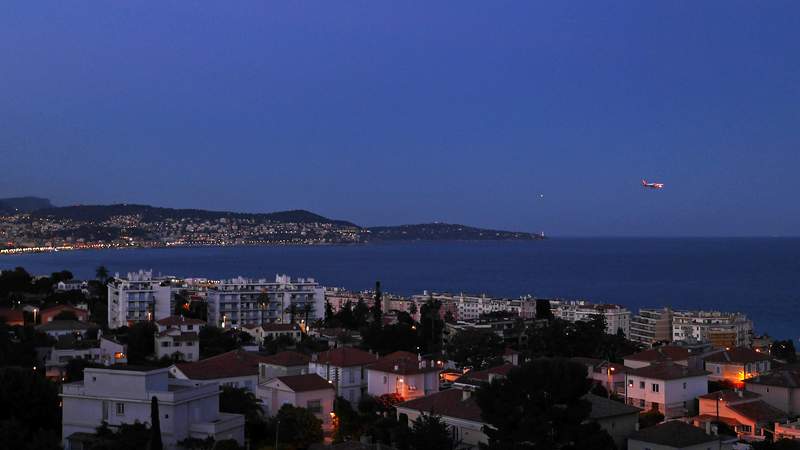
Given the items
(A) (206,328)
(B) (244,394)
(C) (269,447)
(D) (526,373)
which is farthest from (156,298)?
(D) (526,373)

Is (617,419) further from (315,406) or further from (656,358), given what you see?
(656,358)

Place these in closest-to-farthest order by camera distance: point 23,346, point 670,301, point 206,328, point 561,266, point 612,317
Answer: point 23,346 → point 206,328 → point 612,317 → point 670,301 → point 561,266

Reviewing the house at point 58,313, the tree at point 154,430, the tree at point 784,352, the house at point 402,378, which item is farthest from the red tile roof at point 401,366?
the house at point 58,313

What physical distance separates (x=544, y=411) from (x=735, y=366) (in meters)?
16.0

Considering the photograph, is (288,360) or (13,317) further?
(13,317)

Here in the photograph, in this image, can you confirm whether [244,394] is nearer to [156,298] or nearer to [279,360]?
[279,360]

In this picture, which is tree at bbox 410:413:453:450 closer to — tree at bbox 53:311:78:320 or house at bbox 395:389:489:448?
house at bbox 395:389:489:448

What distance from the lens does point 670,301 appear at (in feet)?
293

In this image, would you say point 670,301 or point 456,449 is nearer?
point 456,449

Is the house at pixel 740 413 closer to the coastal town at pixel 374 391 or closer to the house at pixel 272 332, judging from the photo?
the coastal town at pixel 374 391

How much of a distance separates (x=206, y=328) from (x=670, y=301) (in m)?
61.9

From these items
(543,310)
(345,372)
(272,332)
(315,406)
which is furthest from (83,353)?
(543,310)

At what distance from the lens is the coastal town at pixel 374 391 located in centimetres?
1755

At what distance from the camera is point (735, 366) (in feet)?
97.9
